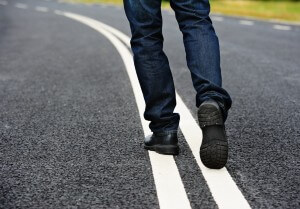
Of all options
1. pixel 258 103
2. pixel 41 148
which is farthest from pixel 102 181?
pixel 258 103

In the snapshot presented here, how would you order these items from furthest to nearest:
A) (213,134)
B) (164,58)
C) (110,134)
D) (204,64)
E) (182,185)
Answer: (110,134), (164,58), (204,64), (213,134), (182,185)

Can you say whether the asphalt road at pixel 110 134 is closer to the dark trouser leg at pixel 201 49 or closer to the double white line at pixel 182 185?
the double white line at pixel 182 185

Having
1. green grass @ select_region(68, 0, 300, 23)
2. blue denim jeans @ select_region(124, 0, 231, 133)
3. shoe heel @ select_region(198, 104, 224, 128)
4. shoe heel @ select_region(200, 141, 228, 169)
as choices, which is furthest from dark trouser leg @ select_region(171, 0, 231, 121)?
green grass @ select_region(68, 0, 300, 23)

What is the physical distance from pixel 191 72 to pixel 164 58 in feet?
0.61

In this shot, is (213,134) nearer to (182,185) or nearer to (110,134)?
(182,185)

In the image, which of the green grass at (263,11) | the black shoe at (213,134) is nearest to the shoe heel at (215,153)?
the black shoe at (213,134)

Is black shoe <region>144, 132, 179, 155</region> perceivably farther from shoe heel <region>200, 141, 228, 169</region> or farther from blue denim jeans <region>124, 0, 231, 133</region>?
shoe heel <region>200, 141, 228, 169</region>

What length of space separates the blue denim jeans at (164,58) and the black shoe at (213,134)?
0.27 feet

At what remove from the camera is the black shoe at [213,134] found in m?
2.50

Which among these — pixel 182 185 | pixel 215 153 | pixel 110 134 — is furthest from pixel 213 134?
pixel 110 134

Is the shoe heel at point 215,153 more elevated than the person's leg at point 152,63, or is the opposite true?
the person's leg at point 152,63

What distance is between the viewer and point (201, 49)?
2.65m

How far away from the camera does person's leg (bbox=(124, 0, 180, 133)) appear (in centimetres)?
269

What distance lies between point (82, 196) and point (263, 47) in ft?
20.9
